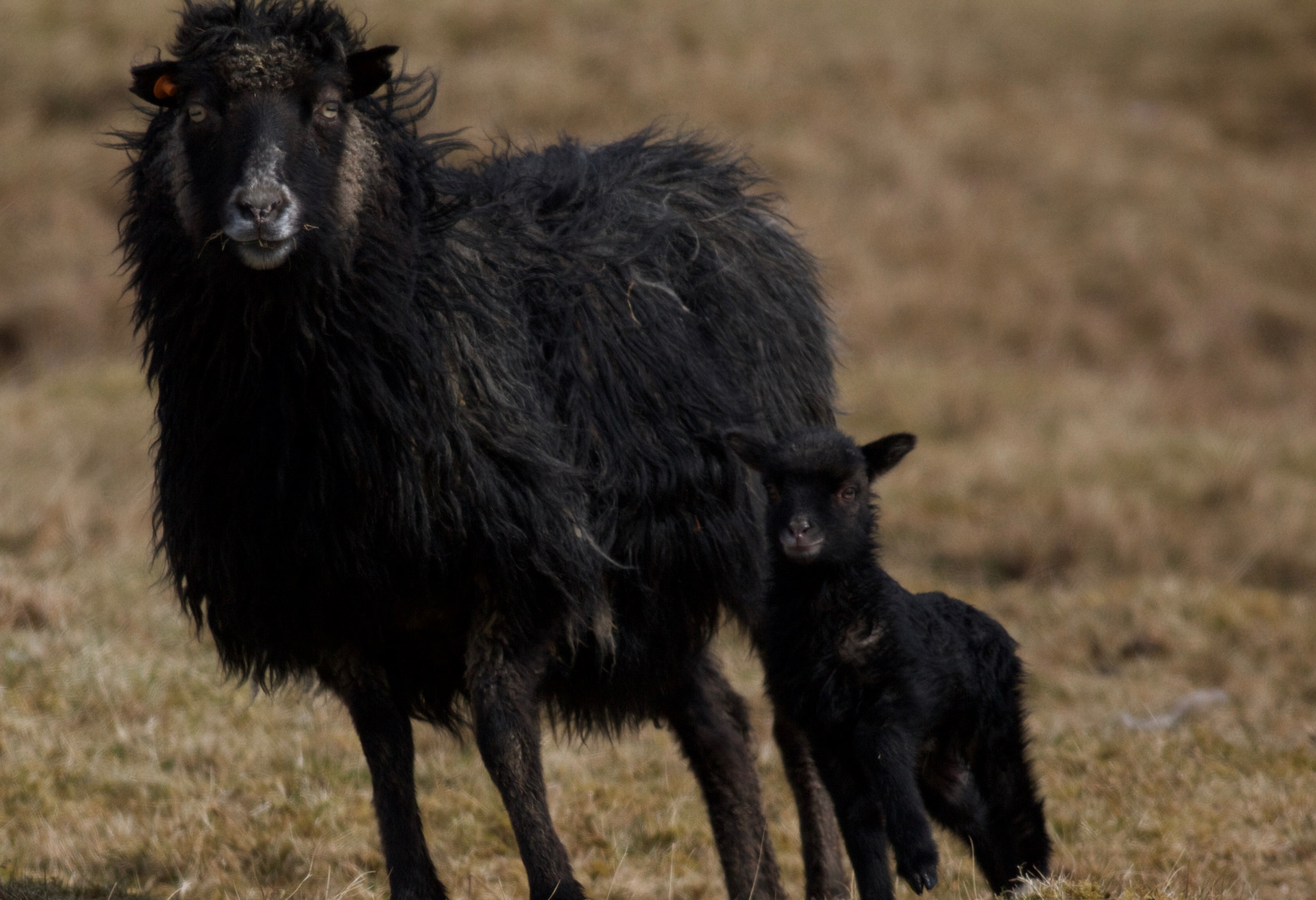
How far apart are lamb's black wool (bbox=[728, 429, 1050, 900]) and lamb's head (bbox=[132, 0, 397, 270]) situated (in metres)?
1.75

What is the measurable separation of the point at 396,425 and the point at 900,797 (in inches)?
79.0

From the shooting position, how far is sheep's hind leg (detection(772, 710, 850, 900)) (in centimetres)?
664

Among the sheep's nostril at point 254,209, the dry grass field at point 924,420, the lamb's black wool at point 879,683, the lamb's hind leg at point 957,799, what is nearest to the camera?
the sheep's nostril at point 254,209

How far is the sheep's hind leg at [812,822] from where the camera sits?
6641mm

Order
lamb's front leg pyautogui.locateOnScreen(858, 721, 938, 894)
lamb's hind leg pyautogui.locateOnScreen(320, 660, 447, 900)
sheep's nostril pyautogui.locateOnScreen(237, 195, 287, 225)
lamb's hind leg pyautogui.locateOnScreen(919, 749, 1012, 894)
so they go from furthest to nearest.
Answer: lamb's hind leg pyautogui.locateOnScreen(919, 749, 1012, 894) → lamb's hind leg pyautogui.locateOnScreen(320, 660, 447, 900) → lamb's front leg pyautogui.locateOnScreen(858, 721, 938, 894) → sheep's nostril pyautogui.locateOnScreen(237, 195, 287, 225)

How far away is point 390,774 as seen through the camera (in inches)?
209

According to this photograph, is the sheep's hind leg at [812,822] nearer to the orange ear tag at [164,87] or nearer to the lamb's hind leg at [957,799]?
the lamb's hind leg at [957,799]

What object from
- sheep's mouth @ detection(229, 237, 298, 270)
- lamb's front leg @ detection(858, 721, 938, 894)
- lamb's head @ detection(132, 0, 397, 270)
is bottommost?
lamb's front leg @ detection(858, 721, 938, 894)

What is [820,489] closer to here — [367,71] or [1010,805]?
[1010,805]

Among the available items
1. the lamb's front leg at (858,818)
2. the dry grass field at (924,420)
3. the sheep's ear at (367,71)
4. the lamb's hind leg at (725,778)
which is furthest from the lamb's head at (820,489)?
the sheep's ear at (367,71)

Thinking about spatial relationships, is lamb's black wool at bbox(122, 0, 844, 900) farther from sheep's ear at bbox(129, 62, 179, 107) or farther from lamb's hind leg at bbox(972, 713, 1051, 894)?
lamb's hind leg at bbox(972, 713, 1051, 894)

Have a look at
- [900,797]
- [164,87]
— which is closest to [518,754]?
[900,797]

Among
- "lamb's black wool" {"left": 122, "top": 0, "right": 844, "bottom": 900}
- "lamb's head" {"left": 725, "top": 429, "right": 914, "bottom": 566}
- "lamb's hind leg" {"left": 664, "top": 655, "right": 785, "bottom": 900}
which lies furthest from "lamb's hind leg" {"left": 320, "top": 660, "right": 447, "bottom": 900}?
"lamb's hind leg" {"left": 664, "top": 655, "right": 785, "bottom": 900}

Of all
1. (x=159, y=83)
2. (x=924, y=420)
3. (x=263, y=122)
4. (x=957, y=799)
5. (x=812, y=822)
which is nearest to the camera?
(x=263, y=122)
